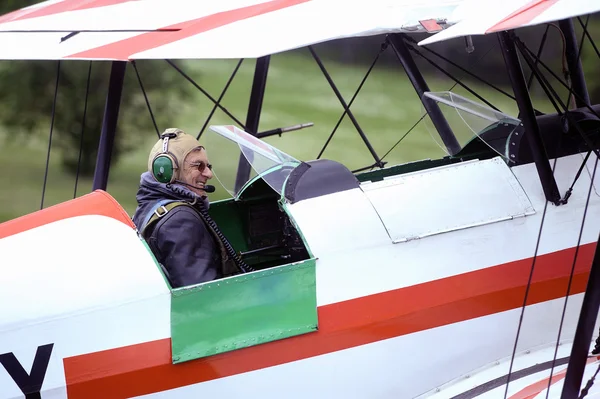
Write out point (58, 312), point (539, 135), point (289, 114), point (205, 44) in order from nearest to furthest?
point (58, 312)
point (539, 135)
point (205, 44)
point (289, 114)

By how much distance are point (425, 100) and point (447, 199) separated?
1.63 m

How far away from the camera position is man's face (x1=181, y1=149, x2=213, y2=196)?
4.07 metres

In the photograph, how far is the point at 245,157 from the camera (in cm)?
430

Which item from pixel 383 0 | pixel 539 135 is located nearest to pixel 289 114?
pixel 383 0

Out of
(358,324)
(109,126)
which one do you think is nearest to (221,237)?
(358,324)

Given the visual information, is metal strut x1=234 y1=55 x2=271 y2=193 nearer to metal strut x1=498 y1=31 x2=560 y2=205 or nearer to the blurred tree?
metal strut x1=498 y1=31 x2=560 y2=205

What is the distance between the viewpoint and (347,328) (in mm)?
3707

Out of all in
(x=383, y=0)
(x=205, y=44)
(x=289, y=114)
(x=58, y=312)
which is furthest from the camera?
(x=289, y=114)

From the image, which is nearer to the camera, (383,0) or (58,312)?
(58,312)

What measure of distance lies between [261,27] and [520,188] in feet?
5.39

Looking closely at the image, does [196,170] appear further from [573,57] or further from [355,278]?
[573,57]

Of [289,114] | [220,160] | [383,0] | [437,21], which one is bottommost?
[220,160]

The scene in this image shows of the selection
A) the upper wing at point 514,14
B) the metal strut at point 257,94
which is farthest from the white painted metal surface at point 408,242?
the metal strut at point 257,94

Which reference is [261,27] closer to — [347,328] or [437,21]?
[437,21]
